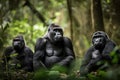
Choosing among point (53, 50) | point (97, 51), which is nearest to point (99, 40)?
point (97, 51)

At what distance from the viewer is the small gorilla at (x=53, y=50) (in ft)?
24.2

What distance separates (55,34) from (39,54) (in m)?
0.53

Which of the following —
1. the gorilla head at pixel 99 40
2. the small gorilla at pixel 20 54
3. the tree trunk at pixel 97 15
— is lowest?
the small gorilla at pixel 20 54

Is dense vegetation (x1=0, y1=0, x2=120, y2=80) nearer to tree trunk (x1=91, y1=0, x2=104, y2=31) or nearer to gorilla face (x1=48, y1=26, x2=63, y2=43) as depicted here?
tree trunk (x1=91, y1=0, x2=104, y2=31)

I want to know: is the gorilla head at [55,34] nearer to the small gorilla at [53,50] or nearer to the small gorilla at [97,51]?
the small gorilla at [53,50]

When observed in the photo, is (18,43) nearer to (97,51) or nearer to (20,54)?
(20,54)

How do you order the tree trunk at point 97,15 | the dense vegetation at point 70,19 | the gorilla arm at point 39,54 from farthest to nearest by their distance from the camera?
the dense vegetation at point 70,19
the tree trunk at point 97,15
the gorilla arm at point 39,54

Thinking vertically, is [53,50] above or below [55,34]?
below

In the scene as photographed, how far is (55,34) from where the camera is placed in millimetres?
7426

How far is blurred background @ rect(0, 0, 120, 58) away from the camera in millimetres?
11164

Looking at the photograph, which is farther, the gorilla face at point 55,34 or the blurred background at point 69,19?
the blurred background at point 69,19

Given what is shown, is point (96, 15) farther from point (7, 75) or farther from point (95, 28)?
point (7, 75)

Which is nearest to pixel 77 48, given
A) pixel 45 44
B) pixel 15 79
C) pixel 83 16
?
pixel 83 16

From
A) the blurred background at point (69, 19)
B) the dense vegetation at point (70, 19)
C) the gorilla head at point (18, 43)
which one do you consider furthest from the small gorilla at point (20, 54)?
the blurred background at point (69, 19)
